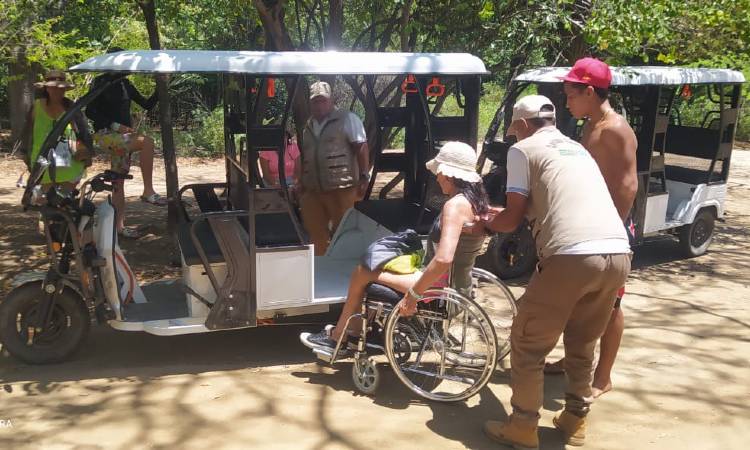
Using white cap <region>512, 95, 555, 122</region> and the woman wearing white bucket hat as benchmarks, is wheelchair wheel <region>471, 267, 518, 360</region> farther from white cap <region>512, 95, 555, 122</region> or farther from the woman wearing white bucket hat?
white cap <region>512, 95, 555, 122</region>

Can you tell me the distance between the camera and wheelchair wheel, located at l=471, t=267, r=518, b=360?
4.38m

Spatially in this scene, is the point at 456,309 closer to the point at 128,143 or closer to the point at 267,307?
the point at 267,307

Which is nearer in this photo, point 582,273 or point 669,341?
point 582,273

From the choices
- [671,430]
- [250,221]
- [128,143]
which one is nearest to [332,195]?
[250,221]

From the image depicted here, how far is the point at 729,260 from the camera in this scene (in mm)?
7812

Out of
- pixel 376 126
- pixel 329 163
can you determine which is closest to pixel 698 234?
pixel 376 126

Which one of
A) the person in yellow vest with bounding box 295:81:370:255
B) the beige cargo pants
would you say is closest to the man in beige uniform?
the beige cargo pants

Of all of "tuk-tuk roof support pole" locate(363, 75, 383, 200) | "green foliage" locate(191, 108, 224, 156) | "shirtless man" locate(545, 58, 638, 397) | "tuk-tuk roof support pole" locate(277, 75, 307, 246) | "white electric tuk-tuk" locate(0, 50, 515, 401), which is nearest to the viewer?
"shirtless man" locate(545, 58, 638, 397)

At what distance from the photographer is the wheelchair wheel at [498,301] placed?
438 cm

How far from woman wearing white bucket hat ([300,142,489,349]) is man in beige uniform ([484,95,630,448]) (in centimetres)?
21

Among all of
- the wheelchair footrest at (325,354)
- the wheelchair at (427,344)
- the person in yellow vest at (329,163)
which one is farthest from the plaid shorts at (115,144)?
the wheelchair at (427,344)

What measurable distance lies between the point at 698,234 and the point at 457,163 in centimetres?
488

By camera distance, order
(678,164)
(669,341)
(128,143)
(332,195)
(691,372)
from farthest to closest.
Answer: (678,164) < (128,143) < (332,195) < (669,341) < (691,372)

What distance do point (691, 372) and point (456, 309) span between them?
1837mm
